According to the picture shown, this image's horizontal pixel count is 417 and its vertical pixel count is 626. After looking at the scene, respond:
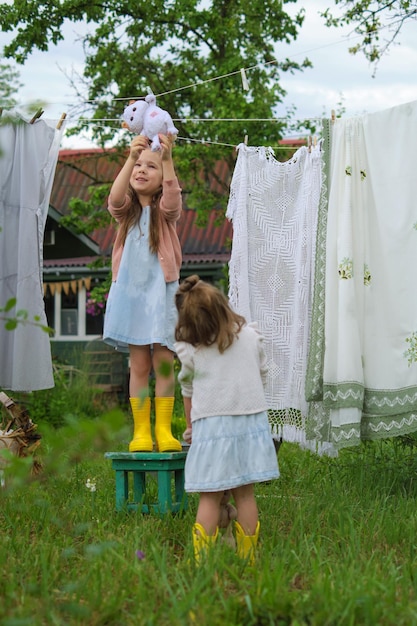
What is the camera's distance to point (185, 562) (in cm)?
284

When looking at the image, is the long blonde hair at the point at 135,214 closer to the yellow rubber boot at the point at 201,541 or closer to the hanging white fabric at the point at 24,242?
the hanging white fabric at the point at 24,242

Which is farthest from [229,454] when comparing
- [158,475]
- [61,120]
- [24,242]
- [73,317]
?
[73,317]

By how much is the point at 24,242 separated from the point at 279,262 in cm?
130

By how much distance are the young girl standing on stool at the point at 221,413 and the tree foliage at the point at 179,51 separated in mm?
6976

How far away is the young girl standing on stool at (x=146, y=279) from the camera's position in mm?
3674

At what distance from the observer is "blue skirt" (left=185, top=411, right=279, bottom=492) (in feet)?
9.83

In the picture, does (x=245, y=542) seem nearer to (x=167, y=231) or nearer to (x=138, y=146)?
(x=167, y=231)

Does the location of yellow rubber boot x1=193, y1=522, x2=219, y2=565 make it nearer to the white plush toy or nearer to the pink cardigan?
the pink cardigan

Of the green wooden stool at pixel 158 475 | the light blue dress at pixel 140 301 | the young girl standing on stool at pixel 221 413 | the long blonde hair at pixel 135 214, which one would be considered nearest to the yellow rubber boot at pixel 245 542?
the young girl standing on stool at pixel 221 413

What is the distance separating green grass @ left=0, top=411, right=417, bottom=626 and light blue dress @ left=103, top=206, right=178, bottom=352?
2.38 ft

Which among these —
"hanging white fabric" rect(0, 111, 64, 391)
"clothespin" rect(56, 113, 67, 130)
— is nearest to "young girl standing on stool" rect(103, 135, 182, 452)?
"hanging white fabric" rect(0, 111, 64, 391)

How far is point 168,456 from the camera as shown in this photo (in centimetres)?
358

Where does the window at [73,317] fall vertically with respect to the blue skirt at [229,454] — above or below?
above

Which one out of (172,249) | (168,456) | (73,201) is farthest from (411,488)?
(73,201)
